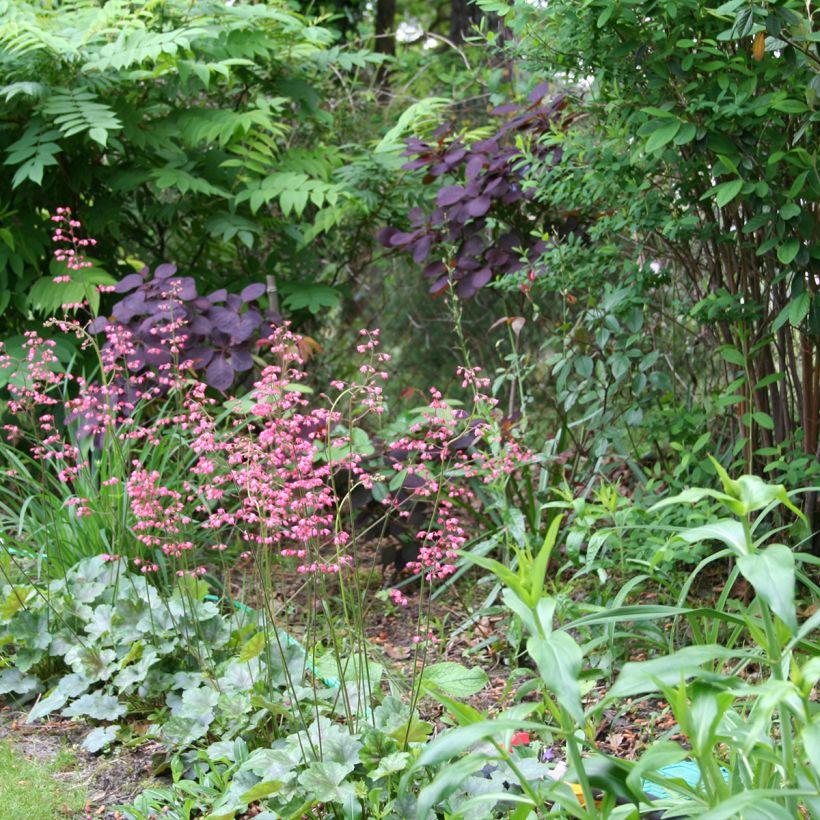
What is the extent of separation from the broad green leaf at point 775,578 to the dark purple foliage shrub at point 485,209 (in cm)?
249

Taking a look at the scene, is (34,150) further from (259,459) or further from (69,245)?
(259,459)

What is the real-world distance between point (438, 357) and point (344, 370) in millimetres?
588

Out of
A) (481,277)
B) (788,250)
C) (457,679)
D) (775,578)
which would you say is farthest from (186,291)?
(775,578)

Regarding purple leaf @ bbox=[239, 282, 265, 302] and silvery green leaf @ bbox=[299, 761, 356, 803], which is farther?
purple leaf @ bbox=[239, 282, 265, 302]

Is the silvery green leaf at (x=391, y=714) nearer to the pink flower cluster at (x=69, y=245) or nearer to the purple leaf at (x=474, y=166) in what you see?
the pink flower cluster at (x=69, y=245)

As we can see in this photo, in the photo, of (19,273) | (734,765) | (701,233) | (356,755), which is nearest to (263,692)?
(356,755)

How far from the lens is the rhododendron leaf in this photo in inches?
100.0

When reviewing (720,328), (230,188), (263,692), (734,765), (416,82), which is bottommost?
(263,692)

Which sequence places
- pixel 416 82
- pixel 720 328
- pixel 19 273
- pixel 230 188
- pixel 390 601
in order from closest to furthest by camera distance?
pixel 720 328
pixel 390 601
pixel 19 273
pixel 230 188
pixel 416 82

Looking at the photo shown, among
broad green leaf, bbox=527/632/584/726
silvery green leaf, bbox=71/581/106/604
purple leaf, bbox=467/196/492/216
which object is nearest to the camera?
broad green leaf, bbox=527/632/584/726

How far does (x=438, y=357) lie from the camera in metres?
5.79

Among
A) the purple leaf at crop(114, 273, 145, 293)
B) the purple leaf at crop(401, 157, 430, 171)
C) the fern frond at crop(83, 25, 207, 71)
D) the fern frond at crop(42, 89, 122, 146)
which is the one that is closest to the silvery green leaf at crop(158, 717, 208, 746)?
the purple leaf at crop(114, 273, 145, 293)

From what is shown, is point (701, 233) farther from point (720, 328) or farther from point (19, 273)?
point (19, 273)

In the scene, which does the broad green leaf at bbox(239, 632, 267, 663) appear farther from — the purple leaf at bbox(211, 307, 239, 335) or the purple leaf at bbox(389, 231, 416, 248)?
the purple leaf at bbox(389, 231, 416, 248)
